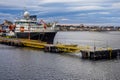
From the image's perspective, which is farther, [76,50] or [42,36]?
[42,36]

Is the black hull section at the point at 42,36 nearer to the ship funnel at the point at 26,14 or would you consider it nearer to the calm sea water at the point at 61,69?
the ship funnel at the point at 26,14

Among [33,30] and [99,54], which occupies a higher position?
[33,30]

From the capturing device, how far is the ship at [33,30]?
322ft

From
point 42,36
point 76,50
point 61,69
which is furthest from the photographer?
point 42,36

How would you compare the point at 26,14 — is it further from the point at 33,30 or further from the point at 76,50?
the point at 76,50

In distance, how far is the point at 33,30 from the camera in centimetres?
9906

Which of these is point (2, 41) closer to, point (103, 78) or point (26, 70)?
point (26, 70)

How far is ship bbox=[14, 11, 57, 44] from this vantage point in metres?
98.1

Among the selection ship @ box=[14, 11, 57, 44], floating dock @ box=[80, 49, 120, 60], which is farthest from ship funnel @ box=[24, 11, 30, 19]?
floating dock @ box=[80, 49, 120, 60]

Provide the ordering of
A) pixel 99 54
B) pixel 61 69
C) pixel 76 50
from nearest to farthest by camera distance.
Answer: pixel 61 69 → pixel 99 54 → pixel 76 50

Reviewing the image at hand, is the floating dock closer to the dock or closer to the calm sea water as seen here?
the dock

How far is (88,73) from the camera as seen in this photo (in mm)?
47156

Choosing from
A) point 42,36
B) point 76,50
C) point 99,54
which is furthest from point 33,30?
point 99,54

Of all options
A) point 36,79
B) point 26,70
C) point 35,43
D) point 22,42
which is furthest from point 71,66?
point 22,42
